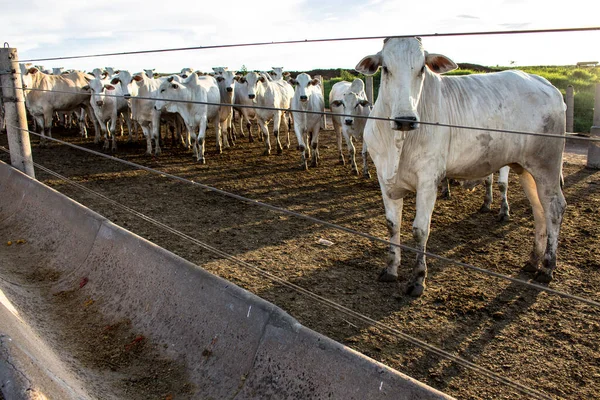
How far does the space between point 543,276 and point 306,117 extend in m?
6.97

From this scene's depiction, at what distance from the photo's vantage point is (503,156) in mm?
5254

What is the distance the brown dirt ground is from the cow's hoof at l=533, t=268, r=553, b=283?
89 millimetres

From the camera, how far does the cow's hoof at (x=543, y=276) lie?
527 cm

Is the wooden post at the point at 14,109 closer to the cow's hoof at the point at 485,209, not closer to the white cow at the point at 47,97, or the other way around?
the cow's hoof at the point at 485,209

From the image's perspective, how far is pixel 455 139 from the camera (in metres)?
5.05

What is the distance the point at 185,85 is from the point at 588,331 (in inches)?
425

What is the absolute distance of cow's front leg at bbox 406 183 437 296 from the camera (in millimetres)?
4902

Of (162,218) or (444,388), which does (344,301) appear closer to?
(444,388)

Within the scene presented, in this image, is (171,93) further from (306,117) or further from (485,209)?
(485,209)

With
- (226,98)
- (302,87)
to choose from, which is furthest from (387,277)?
(226,98)

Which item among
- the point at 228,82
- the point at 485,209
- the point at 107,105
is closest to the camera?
the point at 485,209

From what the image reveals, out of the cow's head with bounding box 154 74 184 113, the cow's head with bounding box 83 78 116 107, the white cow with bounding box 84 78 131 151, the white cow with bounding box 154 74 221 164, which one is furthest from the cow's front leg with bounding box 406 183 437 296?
the cow's head with bounding box 83 78 116 107

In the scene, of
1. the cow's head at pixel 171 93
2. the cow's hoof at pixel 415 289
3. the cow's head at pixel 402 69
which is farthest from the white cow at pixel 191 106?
the cow's hoof at pixel 415 289

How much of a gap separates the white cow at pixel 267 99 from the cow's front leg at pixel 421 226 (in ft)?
27.7
